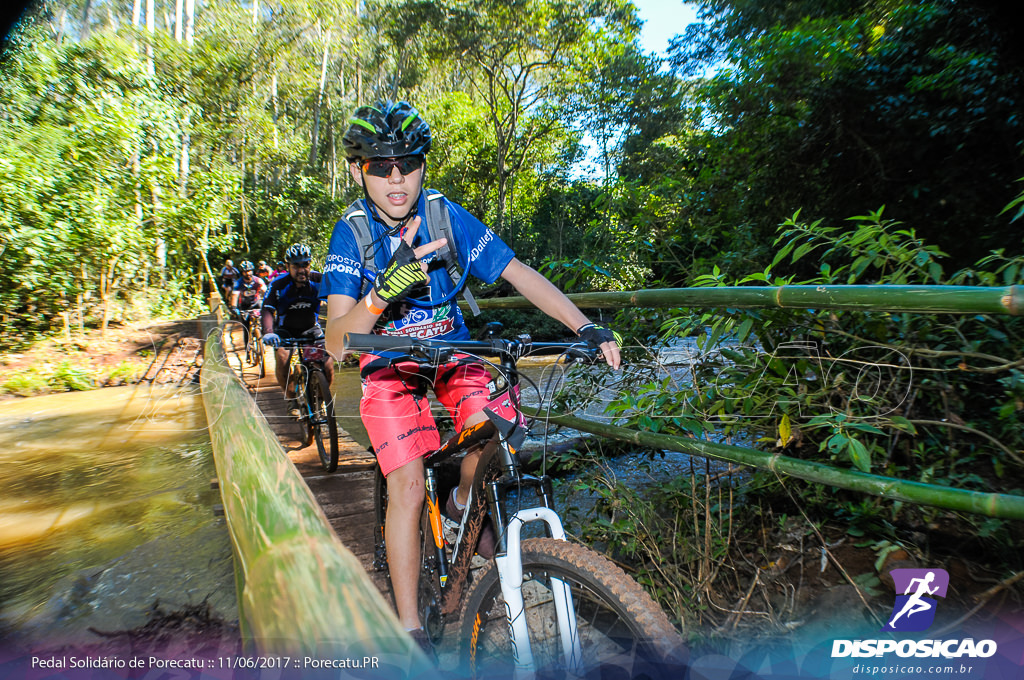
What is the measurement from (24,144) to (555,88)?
1566cm

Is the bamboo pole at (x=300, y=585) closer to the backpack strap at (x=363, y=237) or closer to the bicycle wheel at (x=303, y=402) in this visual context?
the backpack strap at (x=363, y=237)

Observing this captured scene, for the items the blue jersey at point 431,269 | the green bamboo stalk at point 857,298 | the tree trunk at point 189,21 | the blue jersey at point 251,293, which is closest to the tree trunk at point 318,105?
the tree trunk at point 189,21

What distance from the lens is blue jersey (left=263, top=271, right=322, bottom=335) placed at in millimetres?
6398

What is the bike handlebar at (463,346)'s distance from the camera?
58.2 inches

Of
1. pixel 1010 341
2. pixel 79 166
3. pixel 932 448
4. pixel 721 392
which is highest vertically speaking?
pixel 79 166

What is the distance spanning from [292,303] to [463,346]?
17.3ft

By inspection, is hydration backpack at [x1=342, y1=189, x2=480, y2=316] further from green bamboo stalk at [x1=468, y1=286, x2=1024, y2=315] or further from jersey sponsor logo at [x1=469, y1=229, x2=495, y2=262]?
green bamboo stalk at [x1=468, y1=286, x2=1024, y2=315]

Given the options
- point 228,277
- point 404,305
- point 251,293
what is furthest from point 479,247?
point 228,277

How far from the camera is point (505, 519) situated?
6.07ft

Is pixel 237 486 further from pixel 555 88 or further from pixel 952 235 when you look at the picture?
pixel 555 88

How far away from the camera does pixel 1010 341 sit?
223cm

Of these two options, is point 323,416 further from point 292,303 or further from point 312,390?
point 292,303

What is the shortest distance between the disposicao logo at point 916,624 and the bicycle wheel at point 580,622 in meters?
0.90

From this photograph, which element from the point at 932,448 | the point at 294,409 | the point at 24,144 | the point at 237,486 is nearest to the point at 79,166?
the point at 24,144
